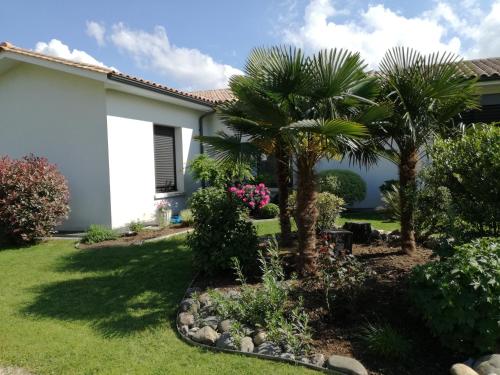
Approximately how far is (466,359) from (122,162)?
8610 mm

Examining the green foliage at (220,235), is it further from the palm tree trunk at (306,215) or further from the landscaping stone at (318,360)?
the landscaping stone at (318,360)

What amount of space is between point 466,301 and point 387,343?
802 mm

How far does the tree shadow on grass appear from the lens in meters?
4.84

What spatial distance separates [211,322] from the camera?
4.48 m

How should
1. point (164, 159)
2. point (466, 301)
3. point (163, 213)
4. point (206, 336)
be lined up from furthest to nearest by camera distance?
point (164, 159) < point (163, 213) < point (206, 336) < point (466, 301)

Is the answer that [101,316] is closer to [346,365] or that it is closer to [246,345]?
[246,345]

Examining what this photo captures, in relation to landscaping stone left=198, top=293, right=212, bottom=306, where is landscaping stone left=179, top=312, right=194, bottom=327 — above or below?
below

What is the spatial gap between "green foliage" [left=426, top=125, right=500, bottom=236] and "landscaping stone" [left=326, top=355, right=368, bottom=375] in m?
2.45

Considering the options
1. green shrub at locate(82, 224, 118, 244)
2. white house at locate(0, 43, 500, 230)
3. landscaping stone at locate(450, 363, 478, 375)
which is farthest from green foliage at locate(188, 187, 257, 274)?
white house at locate(0, 43, 500, 230)

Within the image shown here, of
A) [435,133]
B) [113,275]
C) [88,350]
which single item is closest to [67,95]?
[113,275]

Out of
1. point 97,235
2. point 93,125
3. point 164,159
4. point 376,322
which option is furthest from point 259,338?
point 164,159

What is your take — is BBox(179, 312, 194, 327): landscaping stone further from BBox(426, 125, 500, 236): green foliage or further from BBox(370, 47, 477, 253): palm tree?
BBox(370, 47, 477, 253): palm tree

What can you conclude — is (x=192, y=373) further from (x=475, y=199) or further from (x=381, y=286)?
(x=475, y=199)

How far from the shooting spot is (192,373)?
355 centimetres
